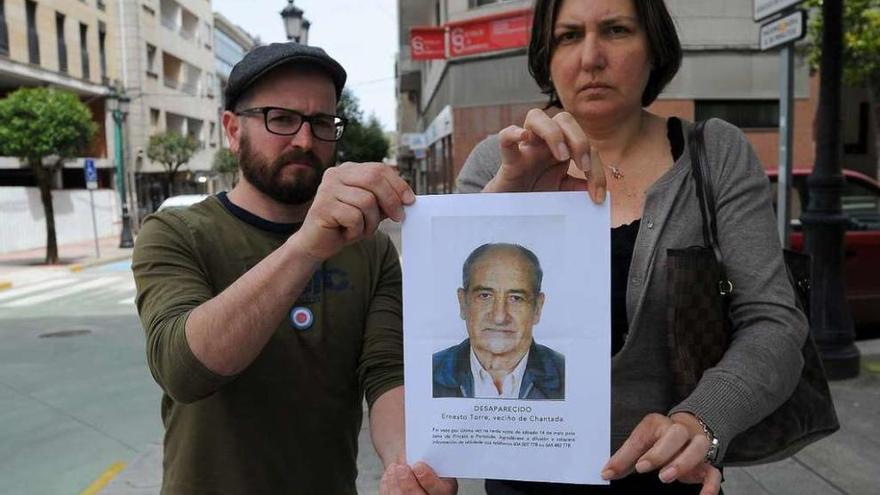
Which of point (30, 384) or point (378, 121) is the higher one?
point (378, 121)

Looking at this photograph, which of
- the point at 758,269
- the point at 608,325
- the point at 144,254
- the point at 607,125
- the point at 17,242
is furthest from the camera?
the point at 17,242

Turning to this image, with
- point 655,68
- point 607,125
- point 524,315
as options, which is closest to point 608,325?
point 524,315

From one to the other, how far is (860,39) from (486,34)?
8.19 m

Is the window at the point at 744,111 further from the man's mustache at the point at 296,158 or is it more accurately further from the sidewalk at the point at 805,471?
the man's mustache at the point at 296,158

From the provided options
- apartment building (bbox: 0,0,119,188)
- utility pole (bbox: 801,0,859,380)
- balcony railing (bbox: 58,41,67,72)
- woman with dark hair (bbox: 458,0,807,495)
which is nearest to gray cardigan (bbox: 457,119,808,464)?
woman with dark hair (bbox: 458,0,807,495)

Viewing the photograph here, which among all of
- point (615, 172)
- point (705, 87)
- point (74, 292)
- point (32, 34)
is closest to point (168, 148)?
point (32, 34)

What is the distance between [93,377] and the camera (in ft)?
23.8

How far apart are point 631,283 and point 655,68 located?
475 mm

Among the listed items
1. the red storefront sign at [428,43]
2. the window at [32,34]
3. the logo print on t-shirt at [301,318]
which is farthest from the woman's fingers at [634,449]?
the window at [32,34]

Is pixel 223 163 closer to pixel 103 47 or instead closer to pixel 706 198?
pixel 103 47

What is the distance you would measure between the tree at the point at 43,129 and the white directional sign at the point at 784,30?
1674cm

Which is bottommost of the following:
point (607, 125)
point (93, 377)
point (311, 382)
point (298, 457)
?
point (93, 377)

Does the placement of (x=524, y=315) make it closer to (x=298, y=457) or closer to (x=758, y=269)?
(x=758, y=269)

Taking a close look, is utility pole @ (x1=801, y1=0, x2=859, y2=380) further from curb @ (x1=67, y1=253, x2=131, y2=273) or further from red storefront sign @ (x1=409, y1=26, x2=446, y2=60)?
curb @ (x1=67, y1=253, x2=131, y2=273)
